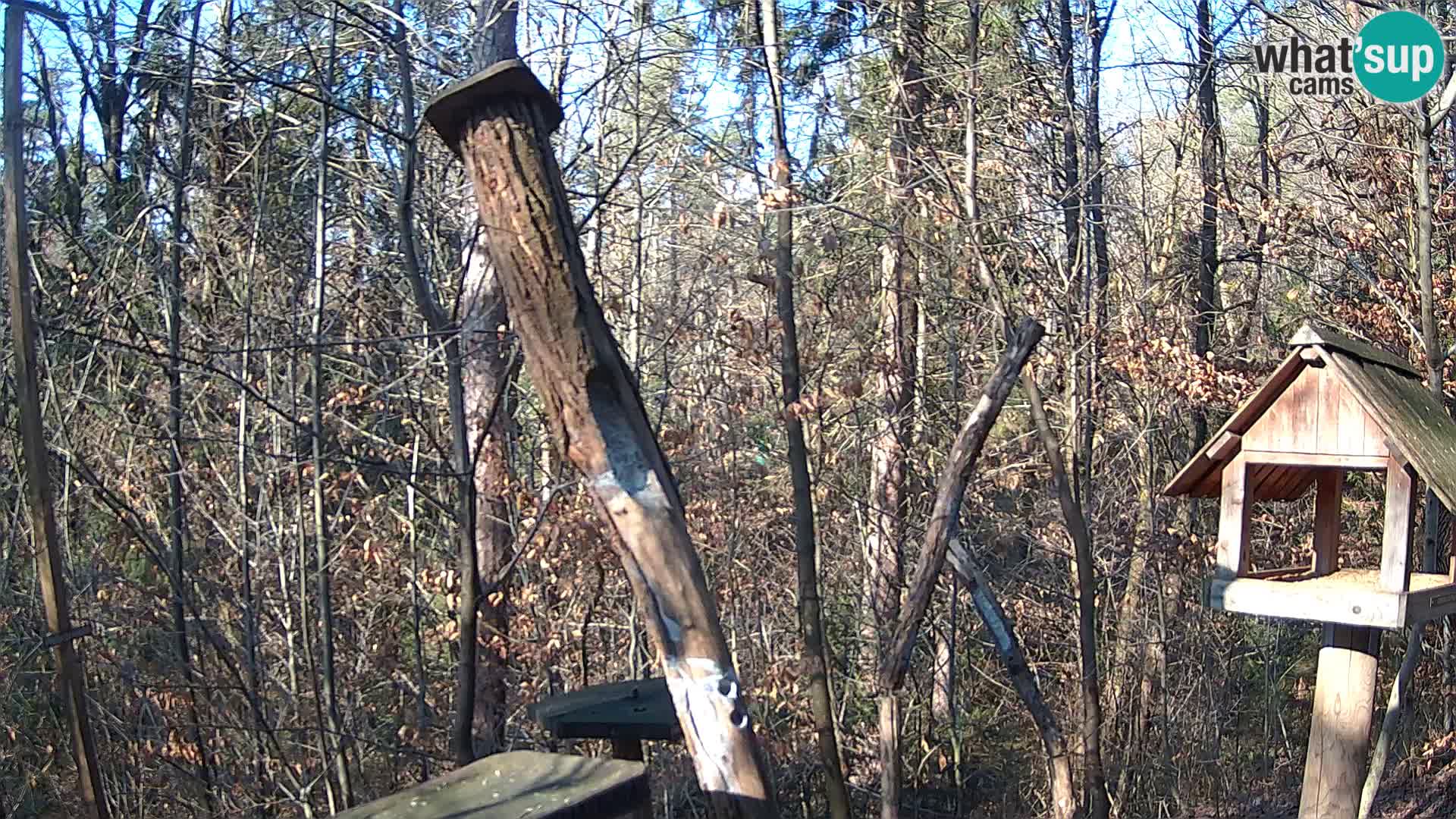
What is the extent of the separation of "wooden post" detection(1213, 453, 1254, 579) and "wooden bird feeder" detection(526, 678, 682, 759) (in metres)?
1.98

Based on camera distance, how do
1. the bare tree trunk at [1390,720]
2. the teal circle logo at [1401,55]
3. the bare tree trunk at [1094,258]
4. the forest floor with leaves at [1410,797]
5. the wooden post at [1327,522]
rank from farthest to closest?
the bare tree trunk at [1094,258] → the forest floor with leaves at [1410,797] → the teal circle logo at [1401,55] → the bare tree trunk at [1390,720] → the wooden post at [1327,522]

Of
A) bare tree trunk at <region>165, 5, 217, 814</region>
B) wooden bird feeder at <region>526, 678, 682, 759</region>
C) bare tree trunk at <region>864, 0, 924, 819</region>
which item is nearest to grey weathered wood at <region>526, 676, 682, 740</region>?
wooden bird feeder at <region>526, 678, 682, 759</region>

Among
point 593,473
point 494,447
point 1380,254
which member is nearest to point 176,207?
point 494,447

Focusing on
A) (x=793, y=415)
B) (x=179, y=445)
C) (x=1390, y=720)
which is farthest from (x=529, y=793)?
(x=1390, y=720)

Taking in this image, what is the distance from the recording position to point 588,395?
11.6 feet

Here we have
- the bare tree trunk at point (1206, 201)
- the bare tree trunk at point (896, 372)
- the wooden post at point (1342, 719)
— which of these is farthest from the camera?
the bare tree trunk at point (1206, 201)

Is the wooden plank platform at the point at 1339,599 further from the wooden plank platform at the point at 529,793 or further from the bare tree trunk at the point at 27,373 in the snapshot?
the bare tree trunk at the point at 27,373

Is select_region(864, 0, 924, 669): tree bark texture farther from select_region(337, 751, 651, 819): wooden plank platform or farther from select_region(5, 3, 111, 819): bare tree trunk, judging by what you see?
select_region(5, 3, 111, 819): bare tree trunk

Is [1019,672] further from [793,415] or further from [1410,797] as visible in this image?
[1410,797]

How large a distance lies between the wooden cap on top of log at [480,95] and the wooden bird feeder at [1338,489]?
255 cm

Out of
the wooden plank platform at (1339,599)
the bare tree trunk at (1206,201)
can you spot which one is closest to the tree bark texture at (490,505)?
the wooden plank platform at (1339,599)

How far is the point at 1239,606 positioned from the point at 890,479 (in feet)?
14.3

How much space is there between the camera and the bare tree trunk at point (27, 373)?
338 centimetres

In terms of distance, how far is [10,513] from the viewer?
23.4 ft
